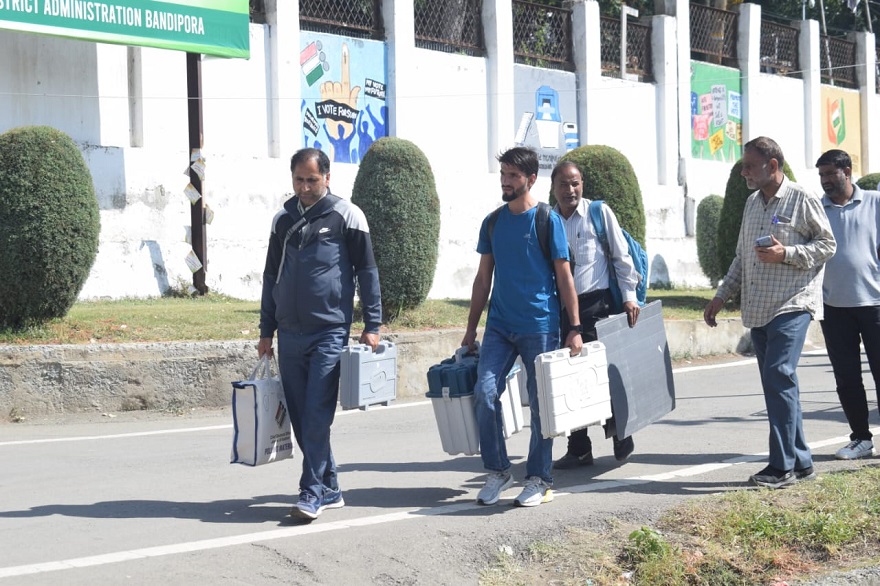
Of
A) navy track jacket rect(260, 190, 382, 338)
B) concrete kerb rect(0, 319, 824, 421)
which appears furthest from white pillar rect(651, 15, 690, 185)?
navy track jacket rect(260, 190, 382, 338)

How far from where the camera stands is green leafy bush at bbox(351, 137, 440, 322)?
510 inches

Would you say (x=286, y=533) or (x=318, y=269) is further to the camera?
(x=318, y=269)

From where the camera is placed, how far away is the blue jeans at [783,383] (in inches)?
268

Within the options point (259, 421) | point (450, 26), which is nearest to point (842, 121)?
point (450, 26)

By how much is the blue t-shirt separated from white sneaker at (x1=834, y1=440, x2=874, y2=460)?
8.02 ft

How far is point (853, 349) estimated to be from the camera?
772 centimetres

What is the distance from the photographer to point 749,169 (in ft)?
22.7

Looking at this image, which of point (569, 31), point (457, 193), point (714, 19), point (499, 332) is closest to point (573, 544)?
point (499, 332)

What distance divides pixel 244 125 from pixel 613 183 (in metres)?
5.29

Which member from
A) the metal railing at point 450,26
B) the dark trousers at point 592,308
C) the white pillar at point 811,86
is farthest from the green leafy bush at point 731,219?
the dark trousers at point 592,308

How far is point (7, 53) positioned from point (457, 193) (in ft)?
24.8

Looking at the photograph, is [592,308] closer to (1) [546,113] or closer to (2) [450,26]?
(2) [450,26]

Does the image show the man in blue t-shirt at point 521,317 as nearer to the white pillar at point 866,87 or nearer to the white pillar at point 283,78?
the white pillar at point 283,78

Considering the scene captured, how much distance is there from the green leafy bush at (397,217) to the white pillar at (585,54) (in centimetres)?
936
